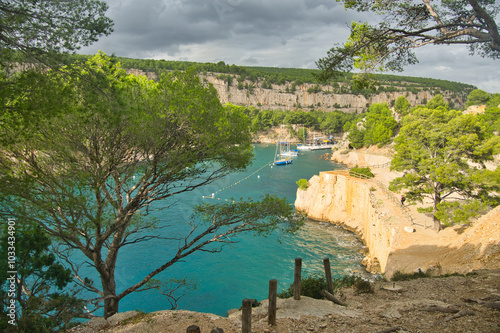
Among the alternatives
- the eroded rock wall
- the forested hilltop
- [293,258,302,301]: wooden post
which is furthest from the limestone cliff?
the forested hilltop

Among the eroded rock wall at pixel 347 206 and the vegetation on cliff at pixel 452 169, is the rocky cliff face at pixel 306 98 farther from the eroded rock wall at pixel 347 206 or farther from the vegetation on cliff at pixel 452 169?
the vegetation on cliff at pixel 452 169

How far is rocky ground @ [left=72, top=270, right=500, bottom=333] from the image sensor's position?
583 cm

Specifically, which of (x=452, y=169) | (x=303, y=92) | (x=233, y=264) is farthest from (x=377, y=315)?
(x=303, y=92)

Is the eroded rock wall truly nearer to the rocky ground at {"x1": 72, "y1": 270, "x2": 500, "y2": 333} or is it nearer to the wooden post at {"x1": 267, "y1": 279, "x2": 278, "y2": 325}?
the rocky ground at {"x1": 72, "y1": 270, "x2": 500, "y2": 333}

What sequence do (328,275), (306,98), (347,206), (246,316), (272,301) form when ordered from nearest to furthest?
(246,316) < (272,301) < (328,275) < (347,206) < (306,98)

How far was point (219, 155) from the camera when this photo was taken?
29.8 ft

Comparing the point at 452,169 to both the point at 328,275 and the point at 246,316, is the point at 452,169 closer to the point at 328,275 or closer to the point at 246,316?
the point at 328,275

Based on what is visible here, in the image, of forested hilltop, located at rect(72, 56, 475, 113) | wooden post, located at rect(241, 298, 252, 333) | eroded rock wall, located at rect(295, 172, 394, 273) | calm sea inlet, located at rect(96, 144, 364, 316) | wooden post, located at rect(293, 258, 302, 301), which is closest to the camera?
wooden post, located at rect(241, 298, 252, 333)

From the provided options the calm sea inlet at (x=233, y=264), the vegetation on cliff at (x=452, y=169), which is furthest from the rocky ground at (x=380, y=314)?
the calm sea inlet at (x=233, y=264)

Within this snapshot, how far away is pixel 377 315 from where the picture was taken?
21.9 ft

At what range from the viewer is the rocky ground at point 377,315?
19.1 ft

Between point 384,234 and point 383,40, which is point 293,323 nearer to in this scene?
point 383,40

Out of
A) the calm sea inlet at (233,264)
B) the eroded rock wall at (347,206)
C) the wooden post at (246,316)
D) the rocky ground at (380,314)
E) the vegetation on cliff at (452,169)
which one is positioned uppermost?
the vegetation on cliff at (452,169)

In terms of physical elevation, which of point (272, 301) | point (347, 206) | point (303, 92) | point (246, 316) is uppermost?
point (303, 92)
